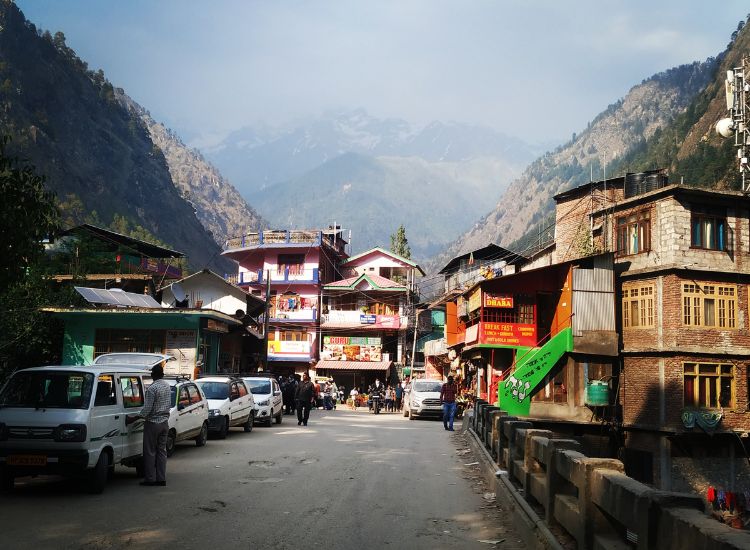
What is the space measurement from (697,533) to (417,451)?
14.8 m

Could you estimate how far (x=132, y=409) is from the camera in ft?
38.9

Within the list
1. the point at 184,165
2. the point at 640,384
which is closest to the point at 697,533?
the point at 640,384

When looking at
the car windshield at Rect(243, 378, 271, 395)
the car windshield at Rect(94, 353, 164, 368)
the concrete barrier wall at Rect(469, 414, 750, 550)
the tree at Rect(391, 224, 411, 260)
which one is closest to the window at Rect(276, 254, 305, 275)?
the tree at Rect(391, 224, 411, 260)

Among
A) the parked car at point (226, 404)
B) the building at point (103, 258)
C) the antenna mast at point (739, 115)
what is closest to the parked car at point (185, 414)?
the parked car at point (226, 404)

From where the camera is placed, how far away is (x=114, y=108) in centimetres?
10306

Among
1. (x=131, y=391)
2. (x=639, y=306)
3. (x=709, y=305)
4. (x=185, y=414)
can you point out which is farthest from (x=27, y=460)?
(x=709, y=305)

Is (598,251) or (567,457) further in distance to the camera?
(598,251)

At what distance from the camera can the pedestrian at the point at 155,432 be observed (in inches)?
444

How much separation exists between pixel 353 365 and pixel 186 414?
37.3 m

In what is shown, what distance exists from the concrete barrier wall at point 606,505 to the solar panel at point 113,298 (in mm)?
25972

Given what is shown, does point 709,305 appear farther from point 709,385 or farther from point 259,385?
point 259,385

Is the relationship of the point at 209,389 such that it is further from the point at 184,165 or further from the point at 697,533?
the point at 184,165

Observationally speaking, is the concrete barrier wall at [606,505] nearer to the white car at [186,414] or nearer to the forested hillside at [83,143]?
the white car at [186,414]

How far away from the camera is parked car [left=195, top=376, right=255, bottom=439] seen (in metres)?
19.3
